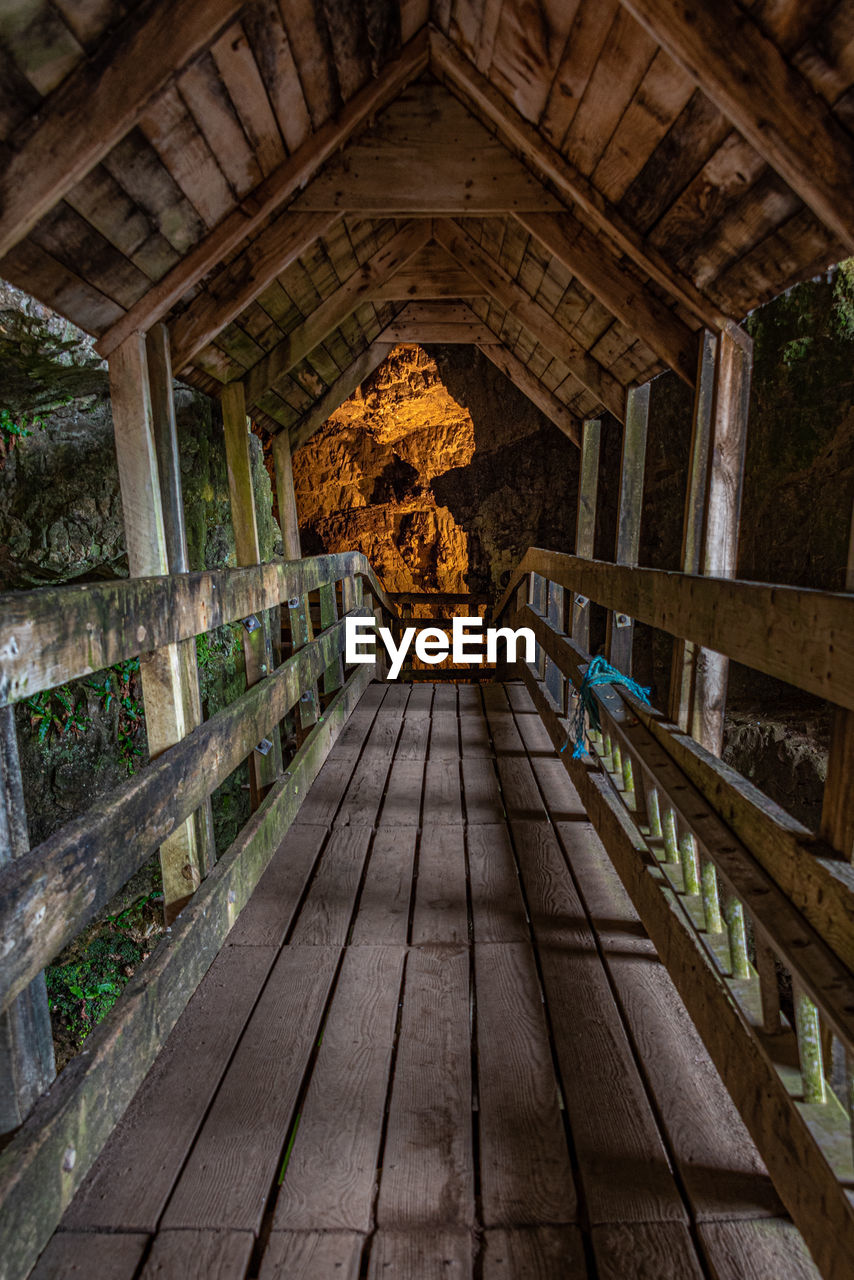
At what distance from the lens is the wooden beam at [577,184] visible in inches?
A: 126

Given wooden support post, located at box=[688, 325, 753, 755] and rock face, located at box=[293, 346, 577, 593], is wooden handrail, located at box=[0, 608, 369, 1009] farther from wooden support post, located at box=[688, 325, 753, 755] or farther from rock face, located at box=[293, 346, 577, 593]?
rock face, located at box=[293, 346, 577, 593]

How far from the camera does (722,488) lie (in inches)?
136

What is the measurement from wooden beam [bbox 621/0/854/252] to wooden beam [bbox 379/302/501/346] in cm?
551

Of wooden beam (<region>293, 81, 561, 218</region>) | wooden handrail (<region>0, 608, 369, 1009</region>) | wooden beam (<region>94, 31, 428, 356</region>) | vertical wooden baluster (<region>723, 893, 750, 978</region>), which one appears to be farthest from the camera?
wooden beam (<region>293, 81, 561, 218</region>)

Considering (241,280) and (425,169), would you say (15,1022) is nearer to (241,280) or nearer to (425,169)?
(241,280)

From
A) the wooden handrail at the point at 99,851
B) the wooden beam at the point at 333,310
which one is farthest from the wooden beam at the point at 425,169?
the wooden handrail at the point at 99,851

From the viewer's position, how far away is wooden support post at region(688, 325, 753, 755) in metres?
3.34

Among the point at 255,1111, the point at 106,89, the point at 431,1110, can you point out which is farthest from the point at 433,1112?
the point at 106,89

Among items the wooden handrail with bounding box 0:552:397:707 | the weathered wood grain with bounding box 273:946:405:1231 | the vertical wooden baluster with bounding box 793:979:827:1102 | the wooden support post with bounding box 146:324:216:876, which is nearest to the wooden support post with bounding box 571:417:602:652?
the wooden support post with bounding box 146:324:216:876

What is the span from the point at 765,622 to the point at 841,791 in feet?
1.10

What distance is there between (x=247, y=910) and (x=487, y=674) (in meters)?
9.30

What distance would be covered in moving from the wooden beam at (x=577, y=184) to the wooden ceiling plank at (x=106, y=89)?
1488 millimetres

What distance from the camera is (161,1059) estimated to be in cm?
164

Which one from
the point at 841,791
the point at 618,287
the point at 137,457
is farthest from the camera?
the point at 618,287
